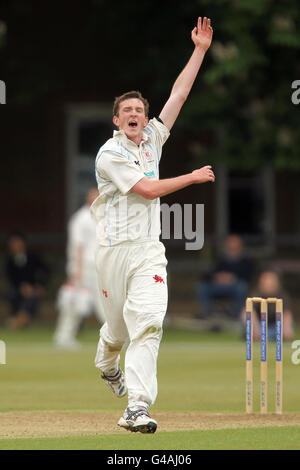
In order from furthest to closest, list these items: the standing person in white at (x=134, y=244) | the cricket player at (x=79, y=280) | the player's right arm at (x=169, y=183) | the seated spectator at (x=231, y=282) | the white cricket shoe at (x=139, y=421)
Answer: the seated spectator at (x=231, y=282) < the cricket player at (x=79, y=280) < the standing person in white at (x=134, y=244) < the player's right arm at (x=169, y=183) < the white cricket shoe at (x=139, y=421)

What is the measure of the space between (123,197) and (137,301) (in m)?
0.69

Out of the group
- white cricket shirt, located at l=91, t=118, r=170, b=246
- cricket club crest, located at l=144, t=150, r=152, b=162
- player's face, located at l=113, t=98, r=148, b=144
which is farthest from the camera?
cricket club crest, located at l=144, t=150, r=152, b=162

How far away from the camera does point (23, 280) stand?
19.6 meters

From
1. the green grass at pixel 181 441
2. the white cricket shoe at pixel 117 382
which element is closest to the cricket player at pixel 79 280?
the white cricket shoe at pixel 117 382

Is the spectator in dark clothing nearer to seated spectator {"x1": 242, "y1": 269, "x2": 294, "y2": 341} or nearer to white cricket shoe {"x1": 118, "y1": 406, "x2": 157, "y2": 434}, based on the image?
seated spectator {"x1": 242, "y1": 269, "x2": 294, "y2": 341}

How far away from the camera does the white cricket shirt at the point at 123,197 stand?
8.19 metres

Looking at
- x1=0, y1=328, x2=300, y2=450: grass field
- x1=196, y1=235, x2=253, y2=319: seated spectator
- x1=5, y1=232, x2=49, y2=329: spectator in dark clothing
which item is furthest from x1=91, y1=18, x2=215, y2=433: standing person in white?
x1=5, y1=232, x2=49, y2=329: spectator in dark clothing

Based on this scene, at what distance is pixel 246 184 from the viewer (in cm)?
2403

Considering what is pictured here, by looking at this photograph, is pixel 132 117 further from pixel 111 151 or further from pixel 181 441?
pixel 181 441

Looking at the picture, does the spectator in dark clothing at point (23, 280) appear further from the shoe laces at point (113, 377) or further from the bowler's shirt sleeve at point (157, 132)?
the bowler's shirt sleeve at point (157, 132)

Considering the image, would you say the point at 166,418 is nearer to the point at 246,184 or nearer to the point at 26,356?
the point at 26,356

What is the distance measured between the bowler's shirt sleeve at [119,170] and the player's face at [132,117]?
20 cm

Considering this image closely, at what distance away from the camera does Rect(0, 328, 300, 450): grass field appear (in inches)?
297
